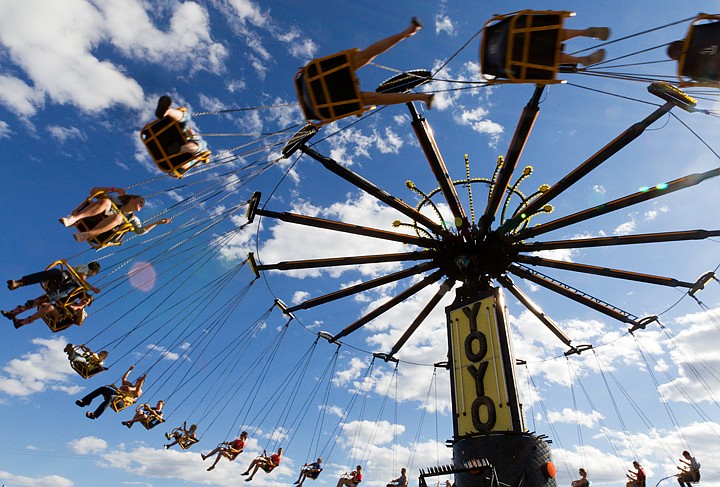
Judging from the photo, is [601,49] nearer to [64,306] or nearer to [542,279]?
[542,279]

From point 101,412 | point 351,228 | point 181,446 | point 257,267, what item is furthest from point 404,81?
point 181,446

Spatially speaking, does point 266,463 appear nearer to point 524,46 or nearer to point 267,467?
point 267,467

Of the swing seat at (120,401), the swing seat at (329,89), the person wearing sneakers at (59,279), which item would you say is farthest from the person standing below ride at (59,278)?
the swing seat at (329,89)

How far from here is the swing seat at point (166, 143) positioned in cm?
899

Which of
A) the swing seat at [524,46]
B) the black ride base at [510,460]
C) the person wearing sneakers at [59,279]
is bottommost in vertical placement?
the black ride base at [510,460]

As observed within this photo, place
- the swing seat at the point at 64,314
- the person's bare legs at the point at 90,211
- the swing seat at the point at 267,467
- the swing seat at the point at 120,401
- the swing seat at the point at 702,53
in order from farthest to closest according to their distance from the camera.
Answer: the swing seat at the point at 267,467 → the swing seat at the point at 120,401 → the swing seat at the point at 64,314 → the person's bare legs at the point at 90,211 → the swing seat at the point at 702,53

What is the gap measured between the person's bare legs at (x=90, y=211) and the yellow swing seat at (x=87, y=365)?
486cm

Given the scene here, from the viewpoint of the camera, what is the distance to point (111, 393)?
43.5 ft

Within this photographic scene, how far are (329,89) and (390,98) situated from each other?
1123 mm

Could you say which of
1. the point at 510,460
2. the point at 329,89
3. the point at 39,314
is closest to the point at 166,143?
the point at 329,89

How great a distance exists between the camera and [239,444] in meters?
17.7

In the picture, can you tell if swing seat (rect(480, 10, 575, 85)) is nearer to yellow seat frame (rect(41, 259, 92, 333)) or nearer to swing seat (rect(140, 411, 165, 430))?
yellow seat frame (rect(41, 259, 92, 333))

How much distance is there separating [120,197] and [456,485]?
Result: 10.6 m

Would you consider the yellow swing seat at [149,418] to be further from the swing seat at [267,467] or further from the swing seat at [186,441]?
the swing seat at [267,467]
